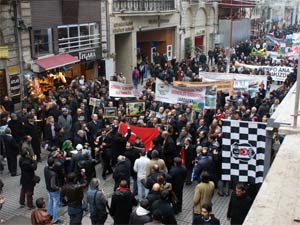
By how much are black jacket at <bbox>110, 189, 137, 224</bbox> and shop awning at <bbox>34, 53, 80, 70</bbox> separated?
11780 millimetres

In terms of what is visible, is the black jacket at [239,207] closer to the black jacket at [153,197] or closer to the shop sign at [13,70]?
the black jacket at [153,197]

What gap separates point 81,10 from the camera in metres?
22.7

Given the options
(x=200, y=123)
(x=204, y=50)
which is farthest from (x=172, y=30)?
(x=200, y=123)

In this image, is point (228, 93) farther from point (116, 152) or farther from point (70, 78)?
point (70, 78)

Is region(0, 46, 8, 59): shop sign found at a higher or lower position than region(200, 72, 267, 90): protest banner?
Answer: higher

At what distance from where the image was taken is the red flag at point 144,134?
38.2ft

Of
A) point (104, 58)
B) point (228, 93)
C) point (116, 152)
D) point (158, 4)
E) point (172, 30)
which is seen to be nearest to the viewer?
point (116, 152)

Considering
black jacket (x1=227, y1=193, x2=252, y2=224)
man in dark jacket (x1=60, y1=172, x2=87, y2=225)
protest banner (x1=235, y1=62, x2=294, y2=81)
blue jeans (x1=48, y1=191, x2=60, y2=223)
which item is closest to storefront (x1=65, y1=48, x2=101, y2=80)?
protest banner (x1=235, y1=62, x2=294, y2=81)

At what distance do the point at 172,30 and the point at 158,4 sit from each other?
14.6ft

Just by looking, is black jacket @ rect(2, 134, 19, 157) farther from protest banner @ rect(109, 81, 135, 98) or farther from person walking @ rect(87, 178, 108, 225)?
protest banner @ rect(109, 81, 135, 98)

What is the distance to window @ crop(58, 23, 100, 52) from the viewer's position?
70.1 ft

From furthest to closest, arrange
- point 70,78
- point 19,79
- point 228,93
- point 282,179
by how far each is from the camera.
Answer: point 70,78 → point 19,79 → point 228,93 → point 282,179

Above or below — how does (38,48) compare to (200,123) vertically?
above

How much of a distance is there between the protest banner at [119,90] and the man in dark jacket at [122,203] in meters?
8.45
